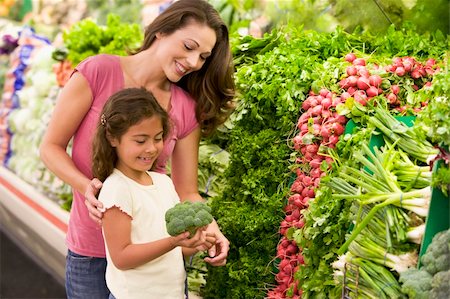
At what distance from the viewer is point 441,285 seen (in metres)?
1.84

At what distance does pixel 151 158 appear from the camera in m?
2.44

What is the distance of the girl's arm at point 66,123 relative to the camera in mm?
2643

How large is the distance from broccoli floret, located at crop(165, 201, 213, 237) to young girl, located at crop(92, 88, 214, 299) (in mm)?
62

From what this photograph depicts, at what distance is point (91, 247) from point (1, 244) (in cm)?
394

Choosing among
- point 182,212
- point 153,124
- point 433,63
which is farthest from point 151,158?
point 433,63

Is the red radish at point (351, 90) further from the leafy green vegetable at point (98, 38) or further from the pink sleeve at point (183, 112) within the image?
the leafy green vegetable at point (98, 38)

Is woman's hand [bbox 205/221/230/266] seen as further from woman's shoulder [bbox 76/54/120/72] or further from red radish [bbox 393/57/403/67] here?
red radish [bbox 393/57/403/67]

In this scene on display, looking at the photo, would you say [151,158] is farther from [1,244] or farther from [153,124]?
[1,244]

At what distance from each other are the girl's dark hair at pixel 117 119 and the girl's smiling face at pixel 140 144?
2 centimetres

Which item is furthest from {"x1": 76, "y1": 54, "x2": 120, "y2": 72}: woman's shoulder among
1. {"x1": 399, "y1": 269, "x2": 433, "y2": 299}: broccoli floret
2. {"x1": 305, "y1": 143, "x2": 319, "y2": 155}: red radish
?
{"x1": 399, "y1": 269, "x2": 433, "y2": 299}: broccoli floret

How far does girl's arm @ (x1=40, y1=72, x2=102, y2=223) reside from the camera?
2643 mm

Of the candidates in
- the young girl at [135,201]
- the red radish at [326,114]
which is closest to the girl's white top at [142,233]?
the young girl at [135,201]

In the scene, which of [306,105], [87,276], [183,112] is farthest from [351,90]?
[87,276]

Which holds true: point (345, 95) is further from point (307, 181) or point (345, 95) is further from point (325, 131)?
point (307, 181)
